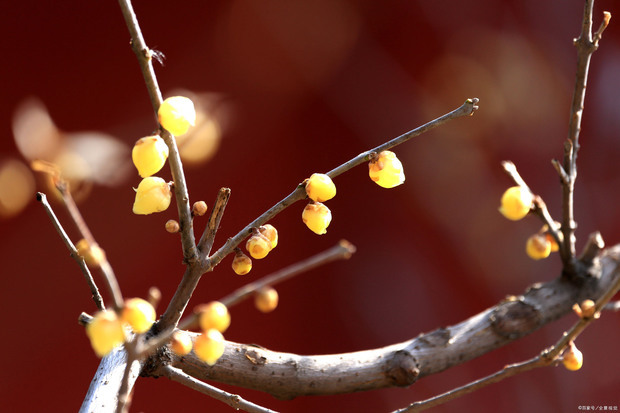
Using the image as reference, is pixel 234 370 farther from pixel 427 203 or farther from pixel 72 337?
pixel 427 203

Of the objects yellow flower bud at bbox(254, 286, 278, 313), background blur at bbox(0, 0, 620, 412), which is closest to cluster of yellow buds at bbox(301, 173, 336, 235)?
yellow flower bud at bbox(254, 286, 278, 313)

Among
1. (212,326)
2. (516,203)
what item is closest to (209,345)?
(212,326)

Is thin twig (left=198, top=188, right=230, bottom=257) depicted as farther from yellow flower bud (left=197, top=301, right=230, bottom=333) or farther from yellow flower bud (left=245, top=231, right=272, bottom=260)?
yellow flower bud (left=197, top=301, right=230, bottom=333)

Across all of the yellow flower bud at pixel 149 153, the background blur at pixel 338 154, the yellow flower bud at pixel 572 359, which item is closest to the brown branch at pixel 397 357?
the yellow flower bud at pixel 572 359

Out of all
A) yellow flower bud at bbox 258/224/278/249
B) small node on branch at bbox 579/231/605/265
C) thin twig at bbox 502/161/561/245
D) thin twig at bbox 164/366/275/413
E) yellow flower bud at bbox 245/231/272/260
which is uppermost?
small node on branch at bbox 579/231/605/265

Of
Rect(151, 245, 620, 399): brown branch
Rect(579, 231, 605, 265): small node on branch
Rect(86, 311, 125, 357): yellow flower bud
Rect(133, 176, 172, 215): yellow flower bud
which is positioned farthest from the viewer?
Rect(579, 231, 605, 265): small node on branch

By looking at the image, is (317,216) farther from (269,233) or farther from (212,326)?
(212,326)
